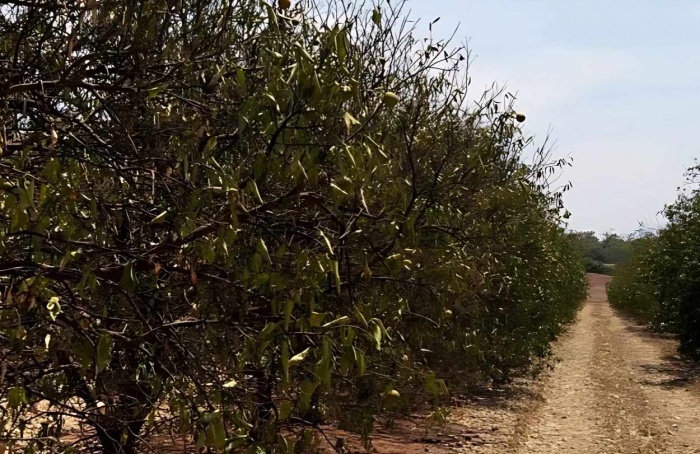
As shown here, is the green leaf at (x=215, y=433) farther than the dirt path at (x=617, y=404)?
No

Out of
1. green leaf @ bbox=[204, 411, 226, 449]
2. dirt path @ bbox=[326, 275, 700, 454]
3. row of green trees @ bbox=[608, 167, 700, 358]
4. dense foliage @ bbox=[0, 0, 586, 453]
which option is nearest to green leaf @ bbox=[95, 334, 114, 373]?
dense foliage @ bbox=[0, 0, 586, 453]

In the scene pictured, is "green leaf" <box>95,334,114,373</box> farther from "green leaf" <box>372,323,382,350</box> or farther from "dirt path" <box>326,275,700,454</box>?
"dirt path" <box>326,275,700,454</box>

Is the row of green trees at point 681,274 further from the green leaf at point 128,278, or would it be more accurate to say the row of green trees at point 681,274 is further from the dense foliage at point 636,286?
the green leaf at point 128,278

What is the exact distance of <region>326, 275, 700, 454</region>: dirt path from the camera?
983 cm

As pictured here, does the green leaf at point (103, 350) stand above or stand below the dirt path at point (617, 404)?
above

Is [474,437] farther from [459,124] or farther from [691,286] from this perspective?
[691,286]

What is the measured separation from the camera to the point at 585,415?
12.3 m

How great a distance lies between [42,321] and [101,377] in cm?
50

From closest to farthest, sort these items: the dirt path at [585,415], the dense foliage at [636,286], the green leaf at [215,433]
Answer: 1. the green leaf at [215,433]
2. the dirt path at [585,415]
3. the dense foliage at [636,286]

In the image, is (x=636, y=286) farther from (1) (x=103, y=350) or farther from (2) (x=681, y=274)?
(1) (x=103, y=350)

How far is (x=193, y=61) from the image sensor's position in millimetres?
3229

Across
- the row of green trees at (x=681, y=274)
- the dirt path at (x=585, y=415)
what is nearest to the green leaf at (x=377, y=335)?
the dirt path at (x=585, y=415)

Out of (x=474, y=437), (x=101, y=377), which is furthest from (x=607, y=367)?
(x=101, y=377)

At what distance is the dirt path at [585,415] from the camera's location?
9828 mm
